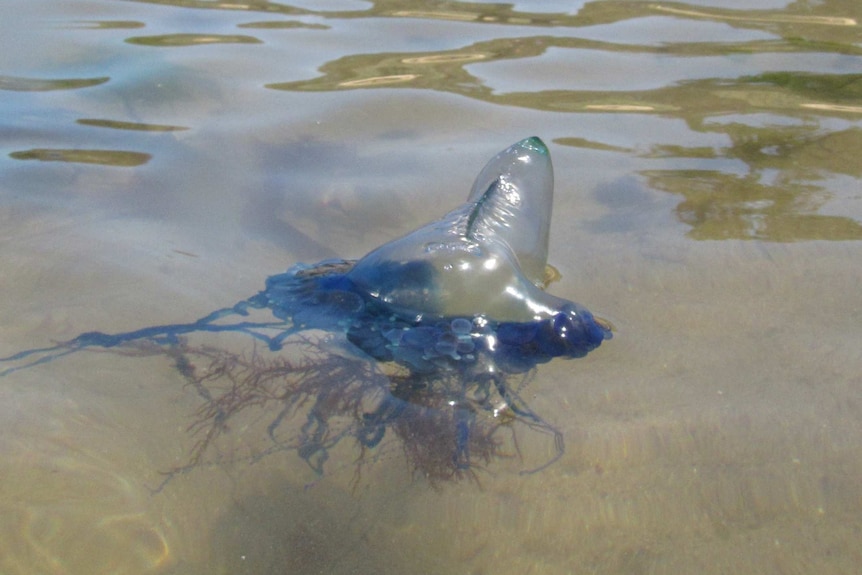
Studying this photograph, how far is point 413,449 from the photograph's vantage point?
190 centimetres

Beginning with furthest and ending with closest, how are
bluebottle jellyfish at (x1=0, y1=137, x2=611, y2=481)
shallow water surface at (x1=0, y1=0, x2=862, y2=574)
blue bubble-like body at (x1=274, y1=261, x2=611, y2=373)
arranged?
blue bubble-like body at (x1=274, y1=261, x2=611, y2=373) → bluebottle jellyfish at (x1=0, y1=137, x2=611, y2=481) → shallow water surface at (x1=0, y1=0, x2=862, y2=574)

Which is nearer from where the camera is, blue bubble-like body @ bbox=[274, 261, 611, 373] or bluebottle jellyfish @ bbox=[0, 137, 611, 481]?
bluebottle jellyfish @ bbox=[0, 137, 611, 481]

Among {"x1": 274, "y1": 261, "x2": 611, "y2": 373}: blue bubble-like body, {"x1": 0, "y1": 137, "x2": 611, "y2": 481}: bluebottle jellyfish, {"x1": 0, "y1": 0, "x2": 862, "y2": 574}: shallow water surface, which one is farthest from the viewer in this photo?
{"x1": 274, "y1": 261, "x2": 611, "y2": 373}: blue bubble-like body

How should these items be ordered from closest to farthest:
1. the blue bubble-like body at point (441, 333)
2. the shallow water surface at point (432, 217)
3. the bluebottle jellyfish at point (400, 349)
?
1. the shallow water surface at point (432, 217)
2. the bluebottle jellyfish at point (400, 349)
3. the blue bubble-like body at point (441, 333)

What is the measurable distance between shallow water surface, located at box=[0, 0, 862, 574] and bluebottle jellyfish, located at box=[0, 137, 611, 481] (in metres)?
0.06

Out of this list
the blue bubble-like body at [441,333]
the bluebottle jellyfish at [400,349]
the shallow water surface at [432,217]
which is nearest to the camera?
the shallow water surface at [432,217]

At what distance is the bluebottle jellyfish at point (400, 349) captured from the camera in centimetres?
194

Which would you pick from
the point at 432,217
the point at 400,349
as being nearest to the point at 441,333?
the point at 400,349

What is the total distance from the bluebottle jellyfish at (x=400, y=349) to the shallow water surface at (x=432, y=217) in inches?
2.2

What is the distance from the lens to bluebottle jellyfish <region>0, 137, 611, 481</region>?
1.94 meters

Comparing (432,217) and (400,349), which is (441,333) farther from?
(432,217)

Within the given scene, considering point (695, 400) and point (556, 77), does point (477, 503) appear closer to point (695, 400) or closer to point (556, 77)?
point (695, 400)

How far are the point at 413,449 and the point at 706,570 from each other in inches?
26.7

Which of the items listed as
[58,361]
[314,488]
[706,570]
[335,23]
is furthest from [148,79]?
[706,570]
